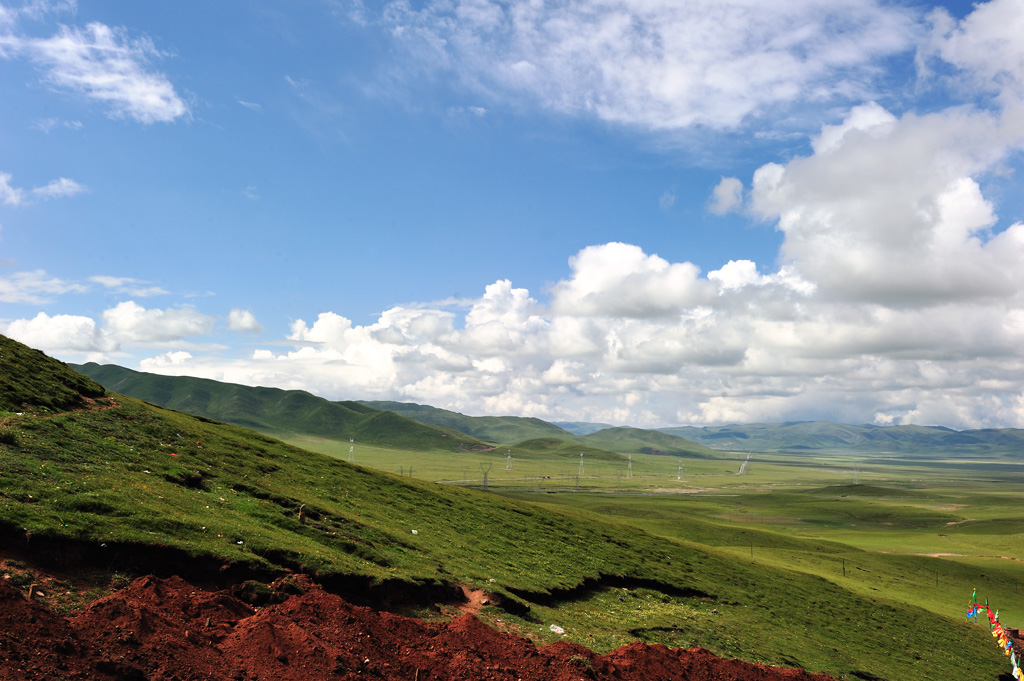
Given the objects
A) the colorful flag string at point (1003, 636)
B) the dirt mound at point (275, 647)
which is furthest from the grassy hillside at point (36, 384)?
the colorful flag string at point (1003, 636)

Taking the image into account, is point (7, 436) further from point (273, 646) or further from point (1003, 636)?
point (1003, 636)

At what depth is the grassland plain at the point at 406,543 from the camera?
24219 millimetres

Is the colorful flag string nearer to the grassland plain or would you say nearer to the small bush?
the grassland plain

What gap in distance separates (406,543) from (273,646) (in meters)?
19.6

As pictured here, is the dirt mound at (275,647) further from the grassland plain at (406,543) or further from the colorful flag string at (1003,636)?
the colorful flag string at (1003,636)

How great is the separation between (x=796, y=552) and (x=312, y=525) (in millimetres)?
99488

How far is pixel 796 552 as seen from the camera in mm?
103438

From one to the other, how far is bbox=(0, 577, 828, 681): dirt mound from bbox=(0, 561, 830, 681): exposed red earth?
4cm

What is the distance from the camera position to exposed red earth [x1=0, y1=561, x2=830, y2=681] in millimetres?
14227

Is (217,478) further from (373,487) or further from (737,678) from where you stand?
(737,678)

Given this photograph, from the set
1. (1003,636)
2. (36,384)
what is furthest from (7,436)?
(1003,636)

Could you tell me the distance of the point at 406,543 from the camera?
3638 cm

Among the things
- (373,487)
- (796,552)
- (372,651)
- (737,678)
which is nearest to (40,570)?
(372,651)

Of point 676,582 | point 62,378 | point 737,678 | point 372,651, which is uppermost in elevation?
point 62,378
